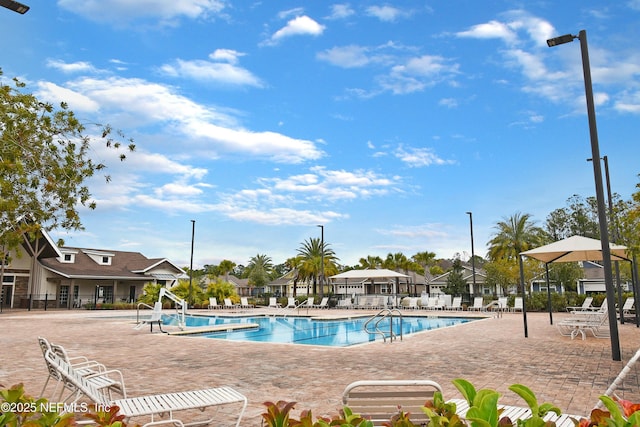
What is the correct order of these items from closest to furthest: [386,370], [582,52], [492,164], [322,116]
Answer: [386,370], [582,52], [322,116], [492,164]

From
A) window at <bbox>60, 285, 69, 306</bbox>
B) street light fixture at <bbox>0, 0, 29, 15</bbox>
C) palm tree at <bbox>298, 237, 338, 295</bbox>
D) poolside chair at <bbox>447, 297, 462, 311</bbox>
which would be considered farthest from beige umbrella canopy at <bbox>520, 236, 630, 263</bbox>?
palm tree at <bbox>298, 237, 338, 295</bbox>

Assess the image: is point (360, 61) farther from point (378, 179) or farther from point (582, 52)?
point (378, 179)

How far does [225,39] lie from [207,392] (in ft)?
42.7

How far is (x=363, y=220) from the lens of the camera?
3916cm

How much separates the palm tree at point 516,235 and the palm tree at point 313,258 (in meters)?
19.8

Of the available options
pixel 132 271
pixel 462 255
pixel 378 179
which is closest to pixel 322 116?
pixel 378 179

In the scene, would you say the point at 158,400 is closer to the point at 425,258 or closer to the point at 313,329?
the point at 313,329

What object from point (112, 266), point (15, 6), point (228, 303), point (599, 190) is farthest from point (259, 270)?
point (15, 6)

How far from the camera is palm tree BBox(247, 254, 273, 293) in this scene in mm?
84500

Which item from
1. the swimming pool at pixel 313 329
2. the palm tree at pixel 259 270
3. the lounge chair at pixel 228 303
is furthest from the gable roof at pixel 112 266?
the palm tree at pixel 259 270

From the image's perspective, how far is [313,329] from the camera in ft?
66.2

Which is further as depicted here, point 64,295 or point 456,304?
point 64,295

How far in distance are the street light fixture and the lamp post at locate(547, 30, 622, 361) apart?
9.17 meters

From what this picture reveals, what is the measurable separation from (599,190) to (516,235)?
41.7 meters
